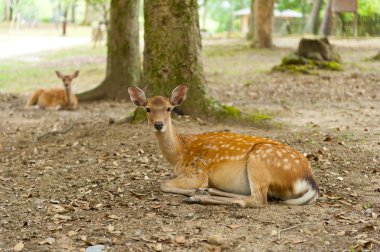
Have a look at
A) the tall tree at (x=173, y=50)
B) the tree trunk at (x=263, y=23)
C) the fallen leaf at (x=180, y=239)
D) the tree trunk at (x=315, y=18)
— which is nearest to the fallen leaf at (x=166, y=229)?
the fallen leaf at (x=180, y=239)

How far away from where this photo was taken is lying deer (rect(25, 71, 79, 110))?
45.3ft

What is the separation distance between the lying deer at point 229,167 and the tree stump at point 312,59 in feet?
35.6

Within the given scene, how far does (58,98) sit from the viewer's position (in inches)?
552

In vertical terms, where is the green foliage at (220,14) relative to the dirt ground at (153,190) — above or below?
above

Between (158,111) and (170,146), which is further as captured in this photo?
(170,146)

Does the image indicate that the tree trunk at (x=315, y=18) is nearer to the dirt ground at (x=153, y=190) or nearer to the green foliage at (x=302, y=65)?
the green foliage at (x=302, y=65)

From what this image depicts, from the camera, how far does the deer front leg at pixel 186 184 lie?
618 centimetres

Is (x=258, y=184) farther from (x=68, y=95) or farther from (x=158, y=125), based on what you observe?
(x=68, y=95)

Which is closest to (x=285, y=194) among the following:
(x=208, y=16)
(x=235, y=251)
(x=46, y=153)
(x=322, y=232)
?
(x=322, y=232)

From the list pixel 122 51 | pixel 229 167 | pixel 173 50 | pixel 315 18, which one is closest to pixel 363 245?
pixel 229 167

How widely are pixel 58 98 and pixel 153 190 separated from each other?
8.02 meters

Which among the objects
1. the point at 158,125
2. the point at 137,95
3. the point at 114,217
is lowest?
the point at 114,217

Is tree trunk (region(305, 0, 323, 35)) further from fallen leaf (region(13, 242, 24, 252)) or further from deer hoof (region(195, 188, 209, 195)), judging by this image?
fallen leaf (region(13, 242, 24, 252))

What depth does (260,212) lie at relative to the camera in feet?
18.8
